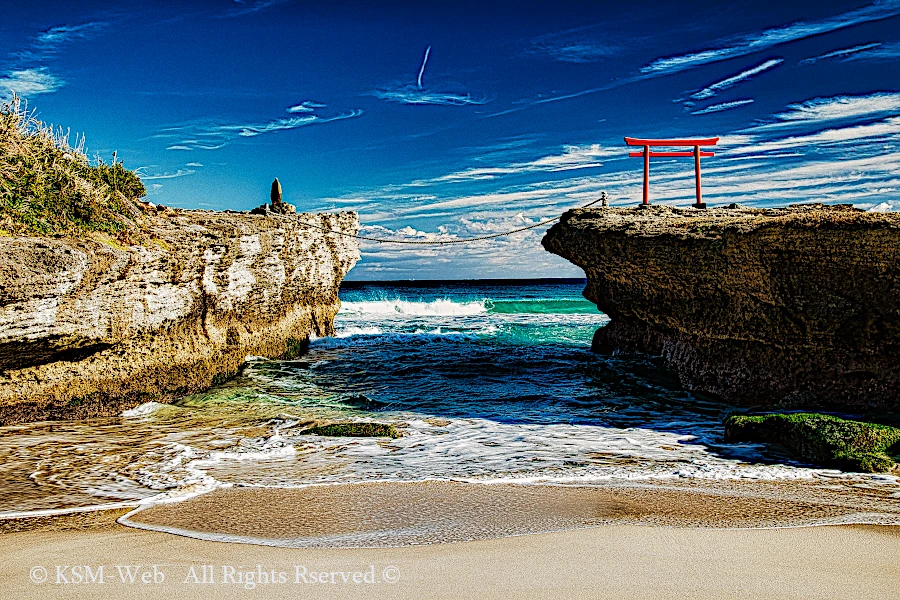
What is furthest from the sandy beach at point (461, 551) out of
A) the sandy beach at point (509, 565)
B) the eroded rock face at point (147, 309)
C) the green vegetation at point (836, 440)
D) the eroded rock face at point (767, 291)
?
the eroded rock face at point (767, 291)

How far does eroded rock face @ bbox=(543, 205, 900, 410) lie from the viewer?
28.5 ft

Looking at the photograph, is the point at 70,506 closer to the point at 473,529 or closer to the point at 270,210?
the point at 473,529

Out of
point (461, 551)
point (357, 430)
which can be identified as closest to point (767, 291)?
point (357, 430)

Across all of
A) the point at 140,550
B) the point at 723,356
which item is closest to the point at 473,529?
the point at 140,550

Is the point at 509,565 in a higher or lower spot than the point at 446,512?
higher

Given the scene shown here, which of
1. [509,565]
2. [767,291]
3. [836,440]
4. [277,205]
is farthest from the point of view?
[277,205]

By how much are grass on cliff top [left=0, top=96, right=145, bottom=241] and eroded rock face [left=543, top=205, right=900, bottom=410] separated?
311 inches

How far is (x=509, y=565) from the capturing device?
13.3 ft

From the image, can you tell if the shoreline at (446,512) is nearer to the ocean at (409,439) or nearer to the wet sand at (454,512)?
the wet sand at (454,512)

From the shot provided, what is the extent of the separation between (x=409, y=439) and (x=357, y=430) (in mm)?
715

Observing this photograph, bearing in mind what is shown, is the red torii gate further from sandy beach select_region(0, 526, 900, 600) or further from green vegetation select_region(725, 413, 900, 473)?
sandy beach select_region(0, 526, 900, 600)

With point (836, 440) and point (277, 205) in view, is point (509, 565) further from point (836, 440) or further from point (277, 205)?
point (277, 205)

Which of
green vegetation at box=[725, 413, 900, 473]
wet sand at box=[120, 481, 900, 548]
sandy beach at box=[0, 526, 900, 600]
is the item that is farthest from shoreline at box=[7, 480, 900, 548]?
green vegetation at box=[725, 413, 900, 473]

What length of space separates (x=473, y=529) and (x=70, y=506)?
3.52 m
